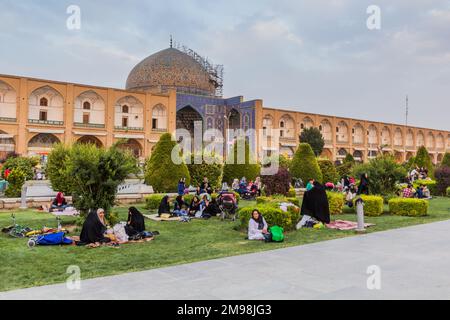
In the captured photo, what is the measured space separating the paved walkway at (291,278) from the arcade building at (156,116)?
64.5 feet

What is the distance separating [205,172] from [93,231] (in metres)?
11.1

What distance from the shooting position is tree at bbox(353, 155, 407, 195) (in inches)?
524

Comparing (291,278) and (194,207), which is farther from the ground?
(194,207)

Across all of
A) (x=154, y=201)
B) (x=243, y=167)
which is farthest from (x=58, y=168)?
(x=243, y=167)

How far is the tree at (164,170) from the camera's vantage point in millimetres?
15469

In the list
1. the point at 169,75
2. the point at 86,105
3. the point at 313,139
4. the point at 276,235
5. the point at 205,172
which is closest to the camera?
the point at 276,235

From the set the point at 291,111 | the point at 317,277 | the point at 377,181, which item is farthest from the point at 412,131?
the point at 317,277

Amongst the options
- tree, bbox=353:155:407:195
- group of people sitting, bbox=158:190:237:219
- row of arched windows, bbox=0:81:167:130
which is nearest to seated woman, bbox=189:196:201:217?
group of people sitting, bbox=158:190:237:219

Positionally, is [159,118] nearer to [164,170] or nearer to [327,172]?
[327,172]

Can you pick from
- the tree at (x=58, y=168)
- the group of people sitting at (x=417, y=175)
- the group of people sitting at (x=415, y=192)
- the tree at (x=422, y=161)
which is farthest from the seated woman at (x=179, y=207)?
the tree at (x=422, y=161)

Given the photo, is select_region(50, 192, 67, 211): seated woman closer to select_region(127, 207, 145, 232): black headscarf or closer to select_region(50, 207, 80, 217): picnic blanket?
select_region(50, 207, 80, 217): picnic blanket

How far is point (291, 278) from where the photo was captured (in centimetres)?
455
